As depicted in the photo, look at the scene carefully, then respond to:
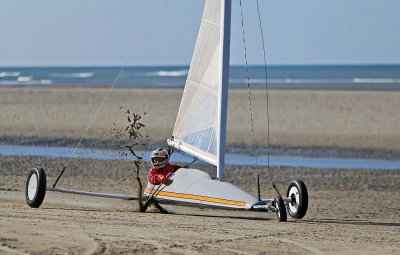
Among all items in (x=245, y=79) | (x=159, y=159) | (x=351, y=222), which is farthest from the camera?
(x=245, y=79)

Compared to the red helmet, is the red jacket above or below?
below

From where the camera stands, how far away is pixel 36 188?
16.6m

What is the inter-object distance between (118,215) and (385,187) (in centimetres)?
777

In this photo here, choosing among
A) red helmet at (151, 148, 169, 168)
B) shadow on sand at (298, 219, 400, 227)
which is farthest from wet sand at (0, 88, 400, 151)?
red helmet at (151, 148, 169, 168)

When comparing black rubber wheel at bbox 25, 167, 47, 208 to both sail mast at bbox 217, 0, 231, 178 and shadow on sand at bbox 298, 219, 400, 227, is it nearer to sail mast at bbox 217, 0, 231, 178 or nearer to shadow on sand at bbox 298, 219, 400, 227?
sail mast at bbox 217, 0, 231, 178

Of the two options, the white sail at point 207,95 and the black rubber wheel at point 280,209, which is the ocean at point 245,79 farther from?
the black rubber wheel at point 280,209

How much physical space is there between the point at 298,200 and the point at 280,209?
18.8 inches

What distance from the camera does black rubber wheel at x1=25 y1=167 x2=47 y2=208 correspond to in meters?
16.5

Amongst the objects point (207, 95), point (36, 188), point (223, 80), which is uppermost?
point (223, 80)

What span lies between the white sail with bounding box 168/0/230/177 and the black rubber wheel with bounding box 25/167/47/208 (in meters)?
2.33

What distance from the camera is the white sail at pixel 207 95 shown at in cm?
1661

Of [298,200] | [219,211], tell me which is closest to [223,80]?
[219,211]

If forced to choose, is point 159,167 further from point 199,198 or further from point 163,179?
point 199,198

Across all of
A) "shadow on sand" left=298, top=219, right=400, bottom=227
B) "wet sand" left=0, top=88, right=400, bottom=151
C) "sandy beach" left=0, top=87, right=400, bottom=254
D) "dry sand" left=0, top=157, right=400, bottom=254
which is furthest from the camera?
"wet sand" left=0, top=88, right=400, bottom=151
